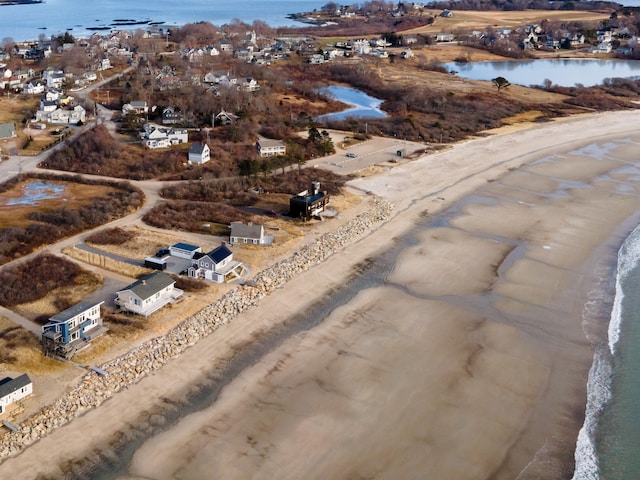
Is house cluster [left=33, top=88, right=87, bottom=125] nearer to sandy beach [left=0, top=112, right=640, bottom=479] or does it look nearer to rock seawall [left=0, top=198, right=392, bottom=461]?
rock seawall [left=0, top=198, right=392, bottom=461]

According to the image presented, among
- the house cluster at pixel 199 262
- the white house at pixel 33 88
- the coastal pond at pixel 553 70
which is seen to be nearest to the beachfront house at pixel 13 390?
the house cluster at pixel 199 262

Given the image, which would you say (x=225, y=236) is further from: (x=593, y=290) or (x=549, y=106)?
(x=549, y=106)

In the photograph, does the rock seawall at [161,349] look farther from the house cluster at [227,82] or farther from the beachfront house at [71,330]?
the house cluster at [227,82]

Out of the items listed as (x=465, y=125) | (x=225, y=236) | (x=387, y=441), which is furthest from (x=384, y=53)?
(x=387, y=441)

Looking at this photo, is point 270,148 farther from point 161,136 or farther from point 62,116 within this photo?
point 62,116

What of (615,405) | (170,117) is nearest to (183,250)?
(615,405)

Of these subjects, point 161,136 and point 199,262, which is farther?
point 161,136
